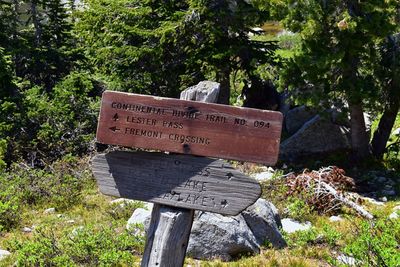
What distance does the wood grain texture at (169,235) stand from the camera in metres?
3.89

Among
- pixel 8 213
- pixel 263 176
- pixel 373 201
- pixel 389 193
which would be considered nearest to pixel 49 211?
pixel 8 213

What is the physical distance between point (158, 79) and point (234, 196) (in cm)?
1040

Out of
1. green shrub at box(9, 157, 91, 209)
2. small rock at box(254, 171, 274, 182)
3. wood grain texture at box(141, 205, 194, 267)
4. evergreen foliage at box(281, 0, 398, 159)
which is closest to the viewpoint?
wood grain texture at box(141, 205, 194, 267)

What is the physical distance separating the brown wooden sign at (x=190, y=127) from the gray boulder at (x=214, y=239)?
314 cm

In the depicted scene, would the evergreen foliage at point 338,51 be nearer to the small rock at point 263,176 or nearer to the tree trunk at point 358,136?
the tree trunk at point 358,136

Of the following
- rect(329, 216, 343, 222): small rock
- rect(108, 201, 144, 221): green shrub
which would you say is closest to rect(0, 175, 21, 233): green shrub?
rect(108, 201, 144, 221): green shrub

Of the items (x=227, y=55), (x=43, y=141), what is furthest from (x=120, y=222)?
(x=227, y=55)

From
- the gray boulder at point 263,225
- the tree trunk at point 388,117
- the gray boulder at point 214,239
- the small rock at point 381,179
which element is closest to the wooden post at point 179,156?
the gray boulder at point 214,239

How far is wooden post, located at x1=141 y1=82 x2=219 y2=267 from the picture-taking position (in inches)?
153

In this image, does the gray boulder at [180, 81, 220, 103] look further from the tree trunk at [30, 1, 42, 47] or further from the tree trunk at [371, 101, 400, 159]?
the tree trunk at [30, 1, 42, 47]

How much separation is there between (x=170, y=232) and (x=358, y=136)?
9.40 meters

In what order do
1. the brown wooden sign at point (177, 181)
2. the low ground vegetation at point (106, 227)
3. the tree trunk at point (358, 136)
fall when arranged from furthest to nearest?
the tree trunk at point (358, 136) < the low ground vegetation at point (106, 227) < the brown wooden sign at point (177, 181)

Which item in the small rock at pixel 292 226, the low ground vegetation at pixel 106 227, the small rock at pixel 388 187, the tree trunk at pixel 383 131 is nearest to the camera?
the low ground vegetation at pixel 106 227

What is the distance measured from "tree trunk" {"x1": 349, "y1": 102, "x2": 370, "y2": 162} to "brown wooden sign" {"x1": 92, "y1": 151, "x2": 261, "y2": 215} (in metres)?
8.91
